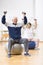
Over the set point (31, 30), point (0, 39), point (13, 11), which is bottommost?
point (0, 39)

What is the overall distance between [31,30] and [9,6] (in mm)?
2699

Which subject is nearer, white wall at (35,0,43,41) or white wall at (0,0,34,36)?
white wall at (35,0,43,41)

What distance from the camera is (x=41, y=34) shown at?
7758 mm

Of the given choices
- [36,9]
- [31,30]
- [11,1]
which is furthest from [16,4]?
[31,30]

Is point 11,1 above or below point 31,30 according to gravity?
above

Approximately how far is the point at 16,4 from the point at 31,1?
0.65 metres

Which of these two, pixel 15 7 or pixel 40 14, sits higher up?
pixel 15 7

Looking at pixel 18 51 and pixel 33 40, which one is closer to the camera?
pixel 18 51

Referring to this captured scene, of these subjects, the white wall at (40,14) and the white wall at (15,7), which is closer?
the white wall at (40,14)

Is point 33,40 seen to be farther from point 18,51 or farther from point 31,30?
point 18,51

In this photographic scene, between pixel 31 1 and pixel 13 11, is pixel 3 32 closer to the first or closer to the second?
pixel 13 11

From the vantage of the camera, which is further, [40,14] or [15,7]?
[15,7]

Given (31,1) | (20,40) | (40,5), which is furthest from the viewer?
(31,1)

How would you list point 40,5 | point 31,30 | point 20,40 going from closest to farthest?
point 20,40, point 31,30, point 40,5
